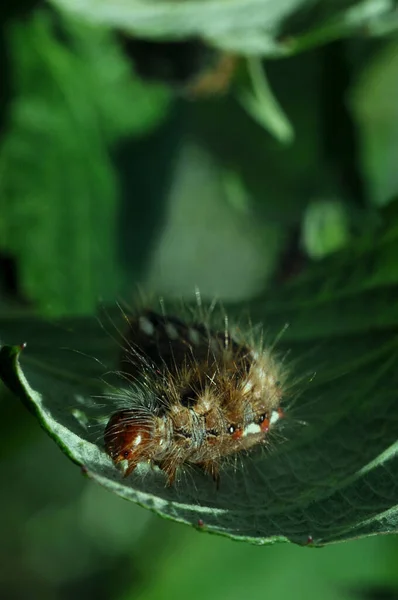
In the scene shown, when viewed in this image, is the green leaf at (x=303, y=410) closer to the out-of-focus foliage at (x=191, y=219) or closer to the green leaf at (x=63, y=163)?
the out-of-focus foliage at (x=191, y=219)

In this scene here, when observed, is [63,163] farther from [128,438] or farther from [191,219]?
[128,438]

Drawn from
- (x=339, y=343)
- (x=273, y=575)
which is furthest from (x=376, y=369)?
(x=273, y=575)

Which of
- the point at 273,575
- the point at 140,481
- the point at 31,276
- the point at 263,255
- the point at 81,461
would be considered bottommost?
the point at 273,575

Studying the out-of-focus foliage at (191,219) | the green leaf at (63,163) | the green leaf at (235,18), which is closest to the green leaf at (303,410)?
the out-of-focus foliage at (191,219)

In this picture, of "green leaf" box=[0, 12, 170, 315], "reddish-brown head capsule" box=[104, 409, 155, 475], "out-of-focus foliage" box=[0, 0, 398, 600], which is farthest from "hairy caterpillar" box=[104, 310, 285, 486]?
"green leaf" box=[0, 12, 170, 315]

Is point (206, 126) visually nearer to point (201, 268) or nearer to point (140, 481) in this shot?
point (201, 268)

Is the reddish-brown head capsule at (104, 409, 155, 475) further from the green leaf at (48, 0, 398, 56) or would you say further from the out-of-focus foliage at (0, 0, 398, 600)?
the green leaf at (48, 0, 398, 56)
